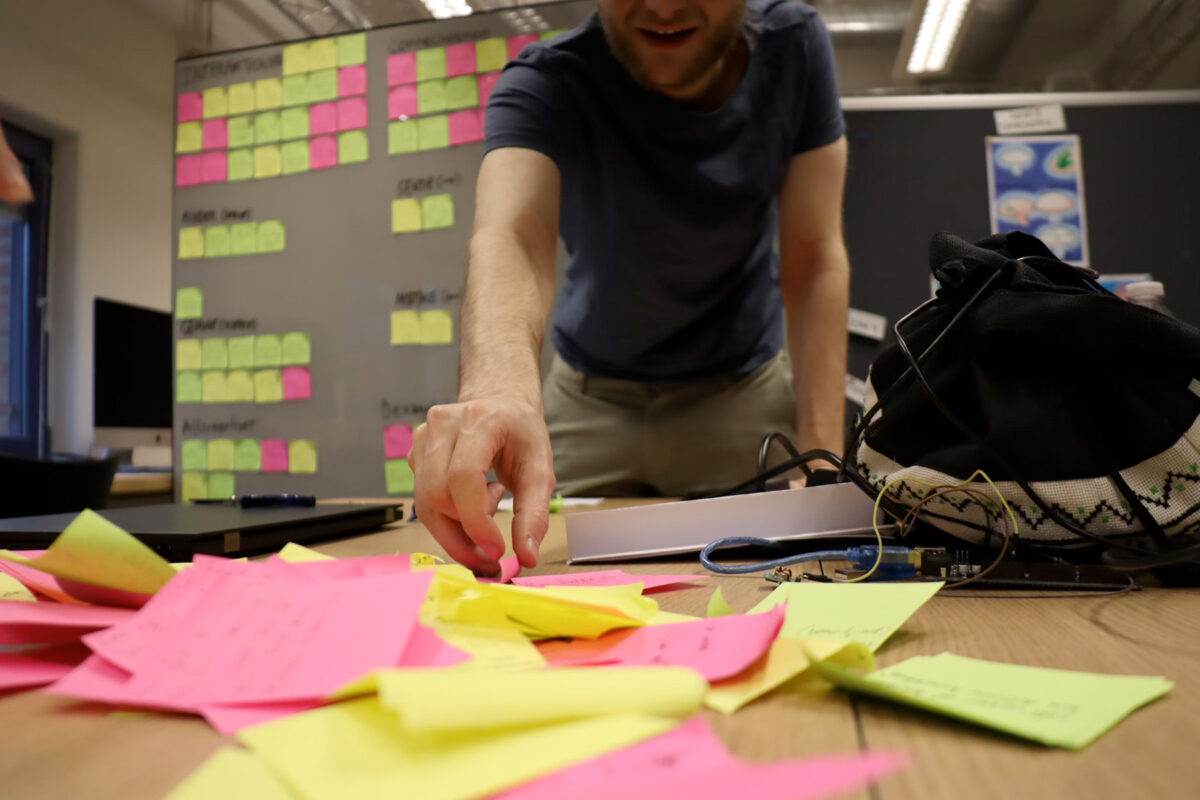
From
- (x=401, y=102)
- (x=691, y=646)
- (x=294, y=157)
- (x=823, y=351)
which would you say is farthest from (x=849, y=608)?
(x=294, y=157)

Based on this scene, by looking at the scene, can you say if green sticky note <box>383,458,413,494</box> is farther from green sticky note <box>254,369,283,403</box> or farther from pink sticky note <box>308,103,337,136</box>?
pink sticky note <box>308,103,337,136</box>

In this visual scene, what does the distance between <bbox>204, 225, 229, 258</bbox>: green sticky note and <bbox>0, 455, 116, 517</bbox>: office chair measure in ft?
2.15

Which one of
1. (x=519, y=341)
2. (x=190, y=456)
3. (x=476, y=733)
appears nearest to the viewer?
(x=476, y=733)

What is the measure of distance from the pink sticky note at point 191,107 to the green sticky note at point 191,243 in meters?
0.30

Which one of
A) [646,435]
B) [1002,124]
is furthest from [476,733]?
[1002,124]

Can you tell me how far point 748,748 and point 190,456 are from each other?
6.98 ft

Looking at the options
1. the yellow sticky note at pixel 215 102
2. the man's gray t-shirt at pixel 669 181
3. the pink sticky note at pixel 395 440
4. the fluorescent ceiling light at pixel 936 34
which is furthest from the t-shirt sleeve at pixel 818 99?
the fluorescent ceiling light at pixel 936 34

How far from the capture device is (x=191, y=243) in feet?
6.77

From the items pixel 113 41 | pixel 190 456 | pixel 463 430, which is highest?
pixel 113 41

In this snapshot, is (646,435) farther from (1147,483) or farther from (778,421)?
(1147,483)

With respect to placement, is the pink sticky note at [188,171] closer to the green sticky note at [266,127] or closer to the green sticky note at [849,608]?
the green sticky note at [266,127]

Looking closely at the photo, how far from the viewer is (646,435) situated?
1.21 meters

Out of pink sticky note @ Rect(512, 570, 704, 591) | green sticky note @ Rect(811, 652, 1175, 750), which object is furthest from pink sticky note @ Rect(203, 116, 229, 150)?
green sticky note @ Rect(811, 652, 1175, 750)

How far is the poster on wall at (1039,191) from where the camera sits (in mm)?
2170
